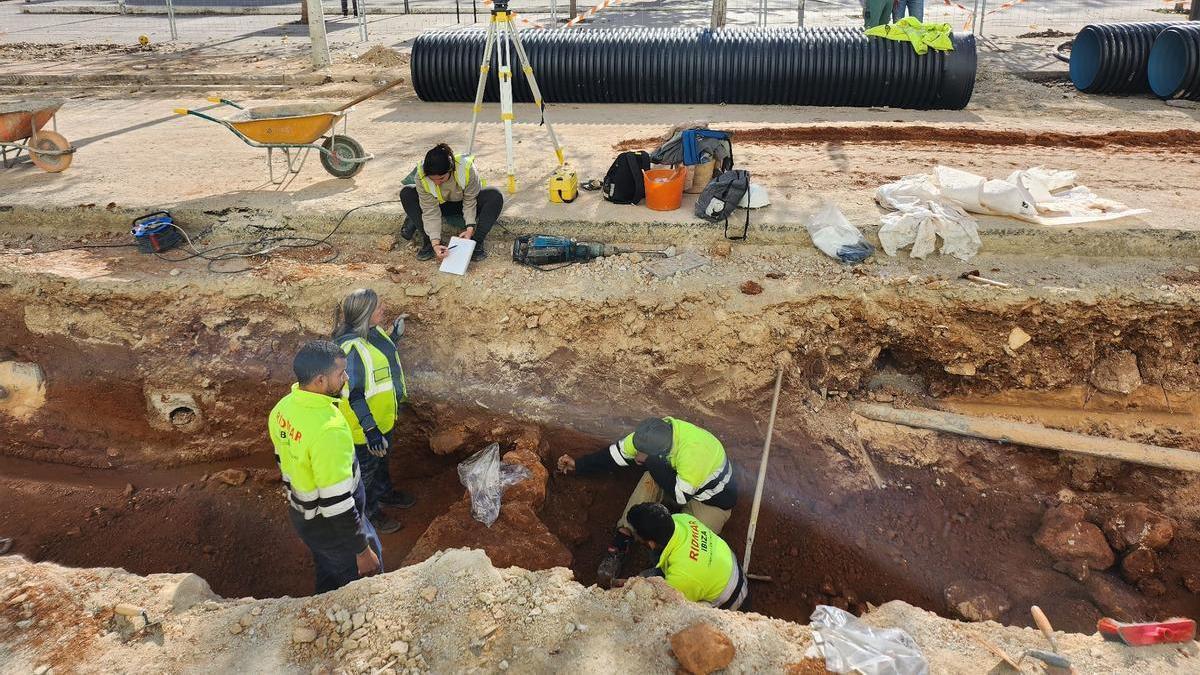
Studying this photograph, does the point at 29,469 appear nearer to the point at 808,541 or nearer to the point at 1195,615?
the point at 808,541

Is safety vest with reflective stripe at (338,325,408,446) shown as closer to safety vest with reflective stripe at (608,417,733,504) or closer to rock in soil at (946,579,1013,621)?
safety vest with reflective stripe at (608,417,733,504)

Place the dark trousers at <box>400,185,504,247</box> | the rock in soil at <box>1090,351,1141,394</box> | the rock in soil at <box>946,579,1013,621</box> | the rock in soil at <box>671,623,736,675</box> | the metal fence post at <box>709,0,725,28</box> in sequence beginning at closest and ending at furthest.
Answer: the rock in soil at <box>671,623,736,675</box>
the rock in soil at <box>946,579,1013,621</box>
the rock in soil at <box>1090,351,1141,394</box>
the dark trousers at <box>400,185,504,247</box>
the metal fence post at <box>709,0,725,28</box>

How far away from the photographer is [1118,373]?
5910 millimetres

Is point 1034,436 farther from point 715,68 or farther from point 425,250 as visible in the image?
point 715,68

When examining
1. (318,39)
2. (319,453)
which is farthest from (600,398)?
(318,39)

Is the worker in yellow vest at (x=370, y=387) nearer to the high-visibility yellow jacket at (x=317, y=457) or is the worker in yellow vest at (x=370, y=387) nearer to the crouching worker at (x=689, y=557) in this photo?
the high-visibility yellow jacket at (x=317, y=457)

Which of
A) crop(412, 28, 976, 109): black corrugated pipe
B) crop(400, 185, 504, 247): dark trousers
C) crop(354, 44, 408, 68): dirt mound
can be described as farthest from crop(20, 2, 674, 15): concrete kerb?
crop(400, 185, 504, 247): dark trousers

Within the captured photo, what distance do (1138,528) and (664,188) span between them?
4.54m

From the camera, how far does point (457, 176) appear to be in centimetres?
626

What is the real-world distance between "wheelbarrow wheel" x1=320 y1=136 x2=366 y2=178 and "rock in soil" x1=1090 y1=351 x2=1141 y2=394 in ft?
23.6

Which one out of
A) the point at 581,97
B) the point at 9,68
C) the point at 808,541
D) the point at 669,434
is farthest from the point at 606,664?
the point at 9,68

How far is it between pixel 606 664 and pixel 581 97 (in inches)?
376

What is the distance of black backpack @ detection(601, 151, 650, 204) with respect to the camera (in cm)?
700

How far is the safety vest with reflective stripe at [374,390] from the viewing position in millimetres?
4680
